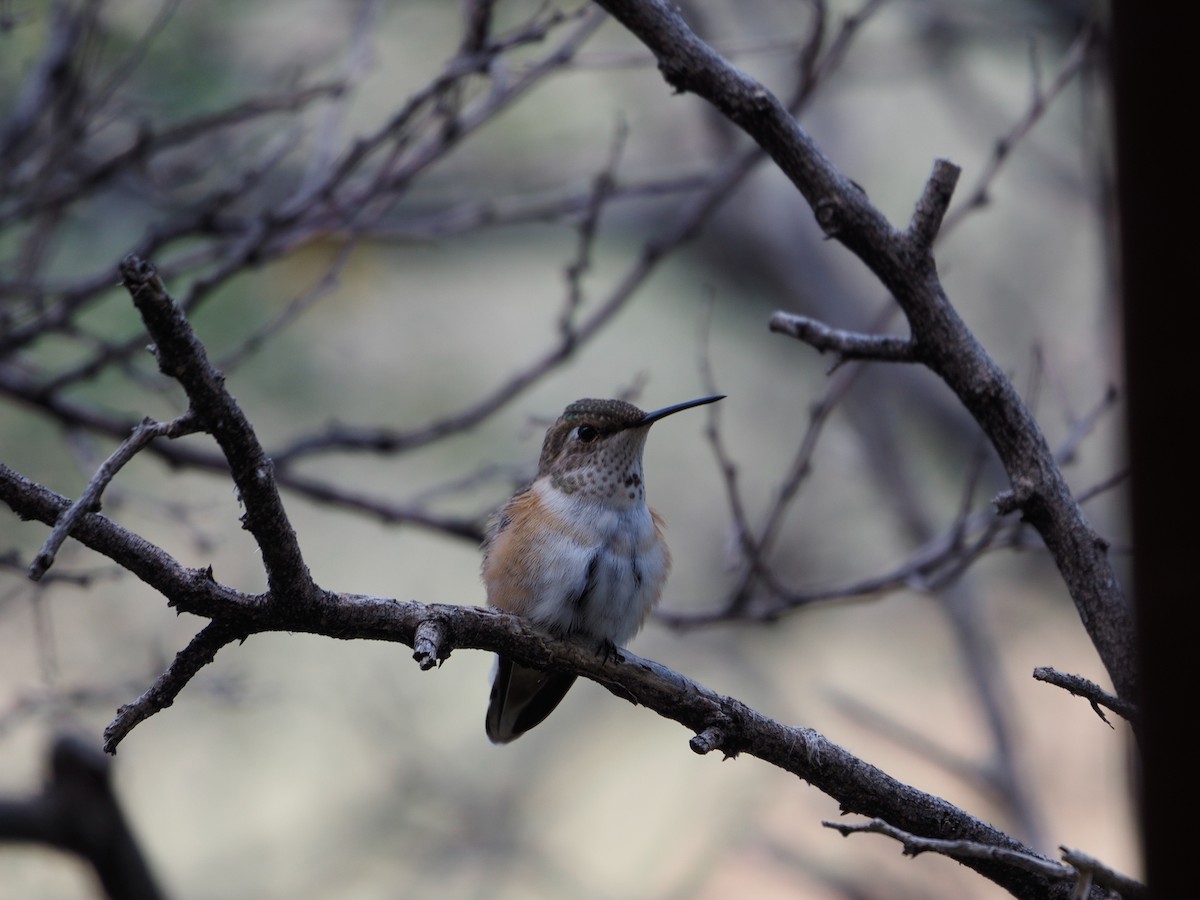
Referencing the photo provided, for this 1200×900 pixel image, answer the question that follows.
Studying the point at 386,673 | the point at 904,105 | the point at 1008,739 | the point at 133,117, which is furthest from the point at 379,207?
the point at 904,105

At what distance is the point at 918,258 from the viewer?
2846 millimetres

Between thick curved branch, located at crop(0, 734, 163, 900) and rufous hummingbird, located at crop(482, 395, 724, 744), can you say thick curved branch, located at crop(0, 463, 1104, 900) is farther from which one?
thick curved branch, located at crop(0, 734, 163, 900)

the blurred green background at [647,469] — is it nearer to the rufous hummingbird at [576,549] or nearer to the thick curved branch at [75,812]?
the thick curved branch at [75,812]

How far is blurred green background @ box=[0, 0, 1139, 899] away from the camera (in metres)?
7.48

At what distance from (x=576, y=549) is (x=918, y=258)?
1574 mm

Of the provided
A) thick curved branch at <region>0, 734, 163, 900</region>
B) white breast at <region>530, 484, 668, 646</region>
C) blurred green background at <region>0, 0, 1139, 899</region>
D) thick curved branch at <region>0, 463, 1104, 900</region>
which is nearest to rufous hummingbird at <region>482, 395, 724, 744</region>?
white breast at <region>530, 484, 668, 646</region>

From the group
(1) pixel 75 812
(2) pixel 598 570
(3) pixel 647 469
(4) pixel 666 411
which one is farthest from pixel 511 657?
(3) pixel 647 469

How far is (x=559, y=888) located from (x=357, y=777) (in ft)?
5.74

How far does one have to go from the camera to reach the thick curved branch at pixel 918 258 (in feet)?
8.95

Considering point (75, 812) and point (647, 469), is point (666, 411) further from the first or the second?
Result: point (647, 469)

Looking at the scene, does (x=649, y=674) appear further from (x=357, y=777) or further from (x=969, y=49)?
(x=969, y=49)

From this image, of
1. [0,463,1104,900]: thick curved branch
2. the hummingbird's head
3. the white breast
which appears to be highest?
the hummingbird's head

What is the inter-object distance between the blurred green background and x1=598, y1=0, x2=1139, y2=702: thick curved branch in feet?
11.0

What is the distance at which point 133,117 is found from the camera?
5844 millimetres
